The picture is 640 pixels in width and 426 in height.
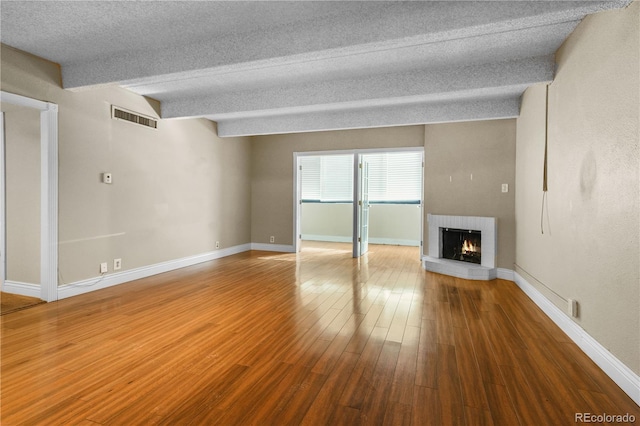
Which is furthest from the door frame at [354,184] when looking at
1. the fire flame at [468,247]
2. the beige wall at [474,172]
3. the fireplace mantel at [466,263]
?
the fire flame at [468,247]

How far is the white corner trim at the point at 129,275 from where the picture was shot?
3682 mm

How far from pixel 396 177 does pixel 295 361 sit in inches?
270

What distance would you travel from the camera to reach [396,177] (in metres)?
8.43

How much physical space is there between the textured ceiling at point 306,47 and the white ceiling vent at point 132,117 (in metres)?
0.34

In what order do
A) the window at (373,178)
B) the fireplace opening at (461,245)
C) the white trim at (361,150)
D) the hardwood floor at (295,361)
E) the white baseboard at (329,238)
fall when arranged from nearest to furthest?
the hardwood floor at (295,361) → the fireplace opening at (461,245) → the white trim at (361,150) → the window at (373,178) → the white baseboard at (329,238)

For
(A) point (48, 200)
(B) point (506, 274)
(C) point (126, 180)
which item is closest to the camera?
(A) point (48, 200)

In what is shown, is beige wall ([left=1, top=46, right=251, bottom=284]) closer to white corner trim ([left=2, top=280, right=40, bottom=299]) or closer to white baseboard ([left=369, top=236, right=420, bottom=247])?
white corner trim ([left=2, top=280, right=40, bottom=299])

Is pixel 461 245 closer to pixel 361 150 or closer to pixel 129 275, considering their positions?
pixel 361 150

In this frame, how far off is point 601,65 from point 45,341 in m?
4.52

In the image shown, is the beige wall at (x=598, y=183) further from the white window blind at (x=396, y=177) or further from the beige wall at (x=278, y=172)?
the white window blind at (x=396, y=177)

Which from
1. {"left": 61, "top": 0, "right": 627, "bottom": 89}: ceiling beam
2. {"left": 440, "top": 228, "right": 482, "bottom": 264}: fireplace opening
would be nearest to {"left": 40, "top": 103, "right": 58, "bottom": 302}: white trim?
{"left": 61, "top": 0, "right": 627, "bottom": 89}: ceiling beam

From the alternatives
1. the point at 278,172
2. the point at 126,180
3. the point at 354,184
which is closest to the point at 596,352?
the point at 354,184

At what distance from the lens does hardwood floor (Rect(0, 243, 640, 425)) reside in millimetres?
1685

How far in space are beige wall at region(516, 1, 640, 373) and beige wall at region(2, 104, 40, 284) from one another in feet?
17.1
